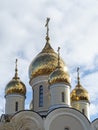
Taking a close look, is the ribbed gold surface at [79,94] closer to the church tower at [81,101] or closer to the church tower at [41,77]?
the church tower at [81,101]

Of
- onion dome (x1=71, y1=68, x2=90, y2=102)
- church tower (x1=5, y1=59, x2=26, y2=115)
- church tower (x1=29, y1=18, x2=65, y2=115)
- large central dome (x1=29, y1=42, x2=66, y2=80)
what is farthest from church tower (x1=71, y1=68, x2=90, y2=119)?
church tower (x1=5, y1=59, x2=26, y2=115)

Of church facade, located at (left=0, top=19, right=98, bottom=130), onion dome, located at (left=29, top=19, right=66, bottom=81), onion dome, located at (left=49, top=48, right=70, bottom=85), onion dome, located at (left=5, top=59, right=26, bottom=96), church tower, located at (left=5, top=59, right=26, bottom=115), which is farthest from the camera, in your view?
onion dome, located at (left=29, top=19, right=66, bottom=81)

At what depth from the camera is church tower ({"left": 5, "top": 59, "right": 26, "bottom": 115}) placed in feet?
80.3

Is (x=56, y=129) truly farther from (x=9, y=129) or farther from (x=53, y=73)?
(x=9, y=129)

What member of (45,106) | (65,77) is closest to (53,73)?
(65,77)

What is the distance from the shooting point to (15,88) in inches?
980

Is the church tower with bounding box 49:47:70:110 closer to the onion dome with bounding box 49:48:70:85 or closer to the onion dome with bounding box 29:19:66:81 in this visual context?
the onion dome with bounding box 49:48:70:85

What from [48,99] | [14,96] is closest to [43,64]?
[48,99]

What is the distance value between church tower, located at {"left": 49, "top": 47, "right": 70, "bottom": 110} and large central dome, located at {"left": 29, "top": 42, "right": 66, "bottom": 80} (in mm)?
1601

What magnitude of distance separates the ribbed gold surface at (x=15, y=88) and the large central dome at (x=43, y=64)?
104 centimetres

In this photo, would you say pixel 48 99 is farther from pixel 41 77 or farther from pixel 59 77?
pixel 59 77

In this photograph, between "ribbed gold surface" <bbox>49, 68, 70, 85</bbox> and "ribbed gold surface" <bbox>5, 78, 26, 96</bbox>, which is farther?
"ribbed gold surface" <bbox>5, 78, 26, 96</bbox>

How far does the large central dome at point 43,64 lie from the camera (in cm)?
2538

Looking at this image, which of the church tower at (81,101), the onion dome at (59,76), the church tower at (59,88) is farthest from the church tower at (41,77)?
the church tower at (81,101)
